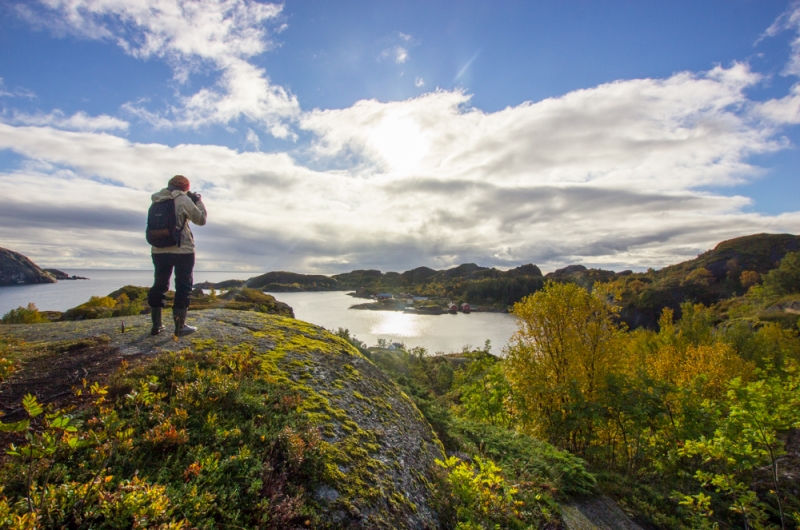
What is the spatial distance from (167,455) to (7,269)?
105 metres

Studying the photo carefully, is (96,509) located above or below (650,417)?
above

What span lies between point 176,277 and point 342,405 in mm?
4157

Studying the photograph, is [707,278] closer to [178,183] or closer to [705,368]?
[705,368]

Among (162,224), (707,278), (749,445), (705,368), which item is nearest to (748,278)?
(707,278)

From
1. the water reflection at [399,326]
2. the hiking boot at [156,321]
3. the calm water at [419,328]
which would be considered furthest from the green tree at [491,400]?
the water reflection at [399,326]

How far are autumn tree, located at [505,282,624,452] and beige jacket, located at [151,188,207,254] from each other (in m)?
11.4

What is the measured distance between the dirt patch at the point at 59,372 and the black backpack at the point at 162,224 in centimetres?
183

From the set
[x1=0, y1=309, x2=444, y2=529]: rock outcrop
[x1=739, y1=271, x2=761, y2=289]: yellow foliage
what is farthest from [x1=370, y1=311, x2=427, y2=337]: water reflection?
[x1=739, y1=271, x2=761, y2=289]: yellow foliage

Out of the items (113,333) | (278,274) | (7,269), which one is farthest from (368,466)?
(278,274)

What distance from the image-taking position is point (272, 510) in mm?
2773

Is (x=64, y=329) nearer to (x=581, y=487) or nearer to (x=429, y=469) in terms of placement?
(x=429, y=469)

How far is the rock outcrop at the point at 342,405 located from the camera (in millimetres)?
3494

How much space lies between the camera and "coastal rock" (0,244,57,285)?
232 ft

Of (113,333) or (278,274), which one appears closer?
(113,333)
